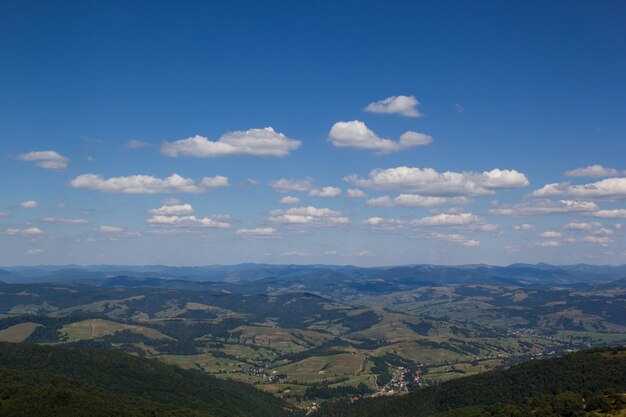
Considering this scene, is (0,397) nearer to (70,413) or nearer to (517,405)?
(70,413)

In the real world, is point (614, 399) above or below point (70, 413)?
above

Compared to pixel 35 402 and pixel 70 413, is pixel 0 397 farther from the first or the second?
pixel 70 413

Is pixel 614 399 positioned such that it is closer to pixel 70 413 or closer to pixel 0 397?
pixel 70 413

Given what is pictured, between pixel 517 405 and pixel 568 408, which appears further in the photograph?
pixel 517 405

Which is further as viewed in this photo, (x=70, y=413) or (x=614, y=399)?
(x=70, y=413)

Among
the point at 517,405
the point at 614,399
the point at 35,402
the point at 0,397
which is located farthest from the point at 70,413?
the point at 614,399

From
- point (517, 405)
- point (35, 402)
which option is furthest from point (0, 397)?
point (517, 405)

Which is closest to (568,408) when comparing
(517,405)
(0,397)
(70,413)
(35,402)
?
(517,405)
